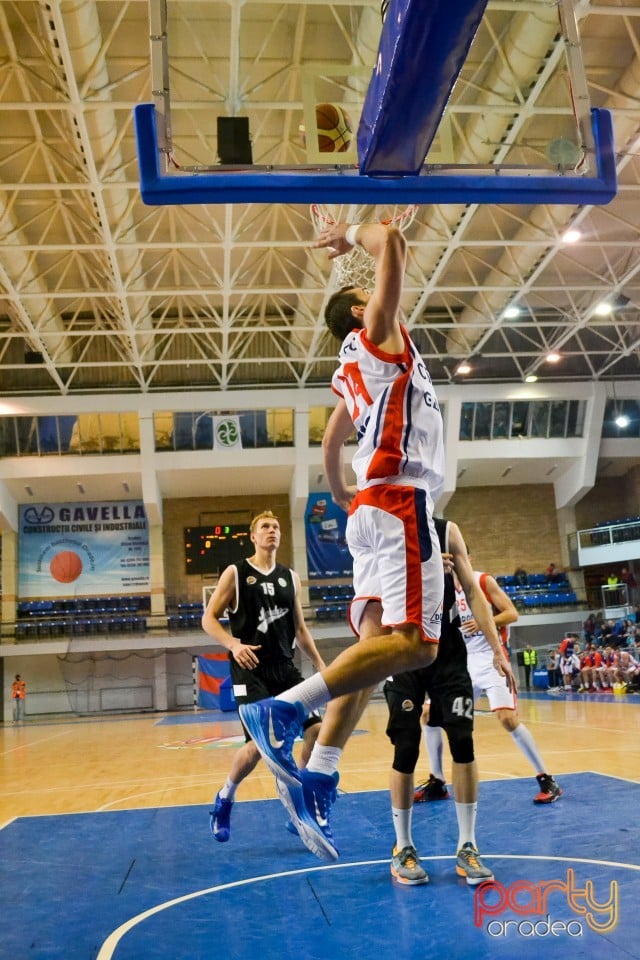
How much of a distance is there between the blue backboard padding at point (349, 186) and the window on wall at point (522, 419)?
977 inches

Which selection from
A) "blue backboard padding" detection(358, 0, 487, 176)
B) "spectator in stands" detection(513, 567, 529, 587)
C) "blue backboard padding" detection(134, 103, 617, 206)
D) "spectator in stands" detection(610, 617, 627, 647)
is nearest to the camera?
"blue backboard padding" detection(358, 0, 487, 176)

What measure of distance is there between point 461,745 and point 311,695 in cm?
185

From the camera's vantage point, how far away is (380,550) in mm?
3215

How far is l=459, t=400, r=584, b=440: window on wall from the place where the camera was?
98.0ft

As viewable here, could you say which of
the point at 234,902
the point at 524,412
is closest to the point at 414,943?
the point at 234,902

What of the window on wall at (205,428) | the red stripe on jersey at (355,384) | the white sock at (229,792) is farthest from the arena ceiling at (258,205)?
the white sock at (229,792)

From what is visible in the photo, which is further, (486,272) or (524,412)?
(524,412)

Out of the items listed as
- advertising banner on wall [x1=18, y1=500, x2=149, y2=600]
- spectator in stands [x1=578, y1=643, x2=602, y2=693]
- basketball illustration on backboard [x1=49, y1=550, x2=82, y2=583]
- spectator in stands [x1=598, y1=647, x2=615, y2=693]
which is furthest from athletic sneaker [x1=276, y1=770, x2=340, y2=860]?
basketball illustration on backboard [x1=49, y1=550, x2=82, y2=583]

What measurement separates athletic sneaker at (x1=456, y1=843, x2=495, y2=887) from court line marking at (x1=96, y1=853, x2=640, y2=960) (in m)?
0.38

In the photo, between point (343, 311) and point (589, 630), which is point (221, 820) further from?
point (589, 630)

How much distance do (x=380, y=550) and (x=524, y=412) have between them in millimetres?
28142

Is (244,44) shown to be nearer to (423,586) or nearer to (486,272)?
(486,272)

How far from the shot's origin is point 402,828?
439cm

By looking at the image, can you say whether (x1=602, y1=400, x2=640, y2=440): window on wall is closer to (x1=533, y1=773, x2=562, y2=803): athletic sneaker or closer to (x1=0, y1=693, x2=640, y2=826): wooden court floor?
(x1=0, y1=693, x2=640, y2=826): wooden court floor
